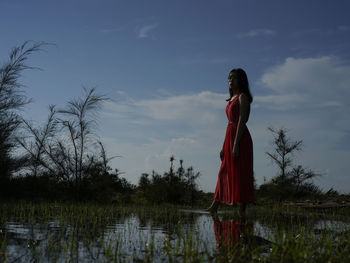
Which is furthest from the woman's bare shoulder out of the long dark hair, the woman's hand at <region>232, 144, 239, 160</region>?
the woman's hand at <region>232, 144, 239, 160</region>

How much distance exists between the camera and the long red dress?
717cm

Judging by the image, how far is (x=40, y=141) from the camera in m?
13.2

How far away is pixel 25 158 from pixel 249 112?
8921 millimetres

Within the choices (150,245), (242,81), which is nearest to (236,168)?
(242,81)

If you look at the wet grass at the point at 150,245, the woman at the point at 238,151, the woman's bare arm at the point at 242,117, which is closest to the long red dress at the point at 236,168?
the woman at the point at 238,151

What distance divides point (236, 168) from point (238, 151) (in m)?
0.34

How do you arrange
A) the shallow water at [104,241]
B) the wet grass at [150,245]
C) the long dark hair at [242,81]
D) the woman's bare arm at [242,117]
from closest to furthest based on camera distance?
the wet grass at [150,245] → the shallow water at [104,241] → the woman's bare arm at [242,117] → the long dark hair at [242,81]

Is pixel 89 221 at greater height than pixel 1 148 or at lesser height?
lesser

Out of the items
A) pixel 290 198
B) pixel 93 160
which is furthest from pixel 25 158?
pixel 290 198

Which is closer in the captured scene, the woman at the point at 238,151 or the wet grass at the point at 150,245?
the wet grass at the point at 150,245

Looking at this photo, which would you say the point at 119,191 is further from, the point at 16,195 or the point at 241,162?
the point at 241,162

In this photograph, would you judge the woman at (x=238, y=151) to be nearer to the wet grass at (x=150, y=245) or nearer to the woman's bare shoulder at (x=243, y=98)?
the woman's bare shoulder at (x=243, y=98)

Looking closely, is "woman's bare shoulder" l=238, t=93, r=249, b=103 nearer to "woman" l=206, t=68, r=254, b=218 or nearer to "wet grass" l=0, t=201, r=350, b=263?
"woman" l=206, t=68, r=254, b=218

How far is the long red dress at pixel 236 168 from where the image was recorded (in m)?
7.17
